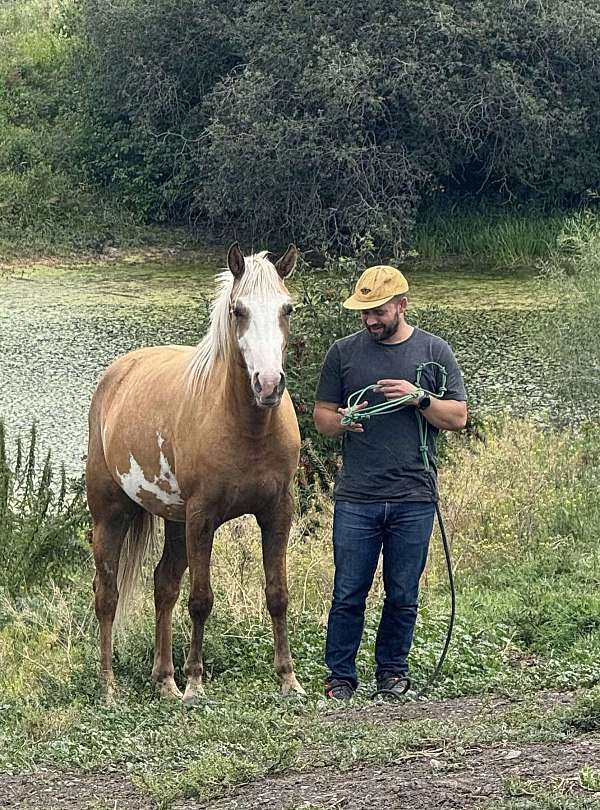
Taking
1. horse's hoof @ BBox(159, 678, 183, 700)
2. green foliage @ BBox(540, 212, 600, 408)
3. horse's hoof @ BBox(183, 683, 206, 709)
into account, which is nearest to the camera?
horse's hoof @ BBox(183, 683, 206, 709)

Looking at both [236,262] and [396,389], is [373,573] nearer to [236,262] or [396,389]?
[396,389]

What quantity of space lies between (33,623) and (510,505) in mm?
3153

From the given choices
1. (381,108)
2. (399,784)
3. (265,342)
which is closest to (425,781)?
(399,784)

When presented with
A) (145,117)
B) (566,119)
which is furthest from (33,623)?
(145,117)

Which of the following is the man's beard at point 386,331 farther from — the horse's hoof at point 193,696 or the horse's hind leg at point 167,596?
the horse's hoof at point 193,696

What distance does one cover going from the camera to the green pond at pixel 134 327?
41.0 ft

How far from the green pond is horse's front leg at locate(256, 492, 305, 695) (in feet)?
16.3

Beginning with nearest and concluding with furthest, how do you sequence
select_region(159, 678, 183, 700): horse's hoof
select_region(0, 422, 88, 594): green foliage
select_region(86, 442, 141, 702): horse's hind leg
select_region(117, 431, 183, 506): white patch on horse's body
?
select_region(117, 431, 183, 506): white patch on horse's body < select_region(159, 678, 183, 700): horse's hoof < select_region(86, 442, 141, 702): horse's hind leg < select_region(0, 422, 88, 594): green foliage

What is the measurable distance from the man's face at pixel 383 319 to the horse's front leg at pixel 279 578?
0.78 meters

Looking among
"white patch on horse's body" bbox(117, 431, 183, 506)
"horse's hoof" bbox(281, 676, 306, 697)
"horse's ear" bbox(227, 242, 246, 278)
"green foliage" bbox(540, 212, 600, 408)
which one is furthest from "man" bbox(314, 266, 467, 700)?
"green foliage" bbox(540, 212, 600, 408)

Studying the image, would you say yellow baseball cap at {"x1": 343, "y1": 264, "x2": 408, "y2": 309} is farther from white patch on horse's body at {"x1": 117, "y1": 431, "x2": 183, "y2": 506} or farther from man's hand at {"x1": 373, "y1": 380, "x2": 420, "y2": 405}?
white patch on horse's body at {"x1": 117, "y1": 431, "x2": 183, "y2": 506}

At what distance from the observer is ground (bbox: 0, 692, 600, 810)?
3.55m

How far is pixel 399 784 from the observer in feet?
12.3

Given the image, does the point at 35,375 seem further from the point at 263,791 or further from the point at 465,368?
the point at 263,791
